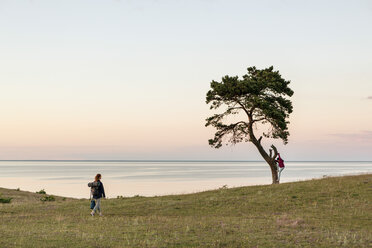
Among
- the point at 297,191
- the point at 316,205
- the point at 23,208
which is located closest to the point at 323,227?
the point at 316,205

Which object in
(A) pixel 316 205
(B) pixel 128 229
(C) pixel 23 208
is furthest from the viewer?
(C) pixel 23 208

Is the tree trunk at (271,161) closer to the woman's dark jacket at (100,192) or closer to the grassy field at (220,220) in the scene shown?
the grassy field at (220,220)

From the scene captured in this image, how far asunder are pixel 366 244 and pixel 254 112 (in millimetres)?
28649

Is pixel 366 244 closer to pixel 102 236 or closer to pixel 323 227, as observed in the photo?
pixel 323 227

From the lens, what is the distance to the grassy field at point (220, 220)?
16.5 metres

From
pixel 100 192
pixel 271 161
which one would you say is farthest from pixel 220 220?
pixel 271 161

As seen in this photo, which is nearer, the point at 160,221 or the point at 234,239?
the point at 234,239

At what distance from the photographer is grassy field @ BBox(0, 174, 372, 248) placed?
1653 cm

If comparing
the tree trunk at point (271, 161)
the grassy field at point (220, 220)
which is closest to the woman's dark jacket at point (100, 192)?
the grassy field at point (220, 220)

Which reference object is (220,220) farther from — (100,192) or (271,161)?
(271,161)

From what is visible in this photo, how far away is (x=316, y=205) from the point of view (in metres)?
28.0

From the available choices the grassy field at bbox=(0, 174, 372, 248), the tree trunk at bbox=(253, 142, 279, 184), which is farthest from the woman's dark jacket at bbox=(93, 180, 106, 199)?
the tree trunk at bbox=(253, 142, 279, 184)

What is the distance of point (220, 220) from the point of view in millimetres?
22469

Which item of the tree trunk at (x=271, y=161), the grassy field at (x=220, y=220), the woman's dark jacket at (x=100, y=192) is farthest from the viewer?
the tree trunk at (x=271, y=161)
